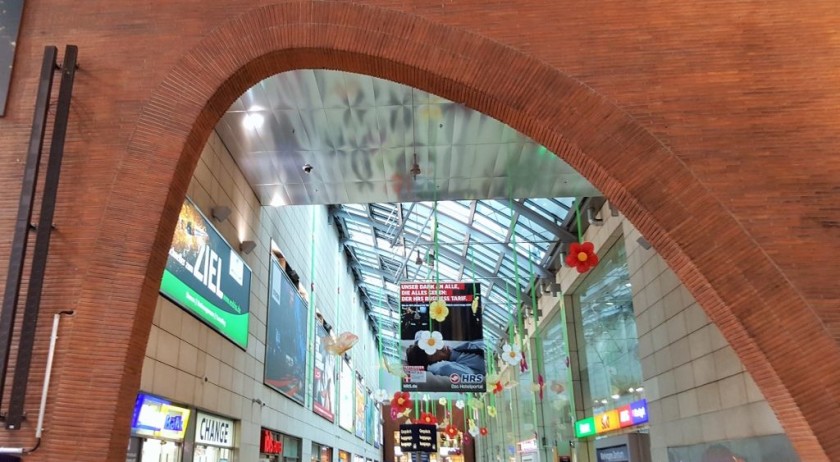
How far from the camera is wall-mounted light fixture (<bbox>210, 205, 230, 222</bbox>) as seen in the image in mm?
9016

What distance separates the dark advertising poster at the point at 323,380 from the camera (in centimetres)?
1627

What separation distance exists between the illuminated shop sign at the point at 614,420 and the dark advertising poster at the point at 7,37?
9.84 metres

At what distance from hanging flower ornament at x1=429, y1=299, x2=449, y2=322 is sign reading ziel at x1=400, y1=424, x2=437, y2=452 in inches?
672

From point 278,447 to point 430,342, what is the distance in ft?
11.6

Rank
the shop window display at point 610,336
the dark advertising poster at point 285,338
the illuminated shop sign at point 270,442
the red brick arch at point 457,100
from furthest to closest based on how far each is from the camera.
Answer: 1. the shop window display at point 610,336
2. the dark advertising poster at point 285,338
3. the illuminated shop sign at point 270,442
4. the red brick arch at point 457,100

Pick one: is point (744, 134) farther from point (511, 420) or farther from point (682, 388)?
point (511, 420)

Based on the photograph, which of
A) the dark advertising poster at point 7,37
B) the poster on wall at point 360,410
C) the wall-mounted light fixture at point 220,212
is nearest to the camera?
the dark advertising poster at point 7,37

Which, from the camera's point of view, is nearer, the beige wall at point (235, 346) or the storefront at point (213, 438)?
the beige wall at point (235, 346)

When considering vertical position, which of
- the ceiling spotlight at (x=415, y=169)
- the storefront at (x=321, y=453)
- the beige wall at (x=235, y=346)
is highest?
the ceiling spotlight at (x=415, y=169)

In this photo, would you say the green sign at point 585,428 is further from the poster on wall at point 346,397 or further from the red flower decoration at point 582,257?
the poster on wall at point 346,397

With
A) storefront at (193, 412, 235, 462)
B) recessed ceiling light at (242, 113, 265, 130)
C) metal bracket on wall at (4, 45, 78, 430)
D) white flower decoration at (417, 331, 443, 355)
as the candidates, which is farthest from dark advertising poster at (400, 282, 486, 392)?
metal bracket on wall at (4, 45, 78, 430)

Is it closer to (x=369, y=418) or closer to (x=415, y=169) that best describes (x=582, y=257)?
(x=415, y=169)

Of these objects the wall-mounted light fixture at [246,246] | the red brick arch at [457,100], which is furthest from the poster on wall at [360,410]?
the red brick arch at [457,100]

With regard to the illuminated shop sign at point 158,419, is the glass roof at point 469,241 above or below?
above
